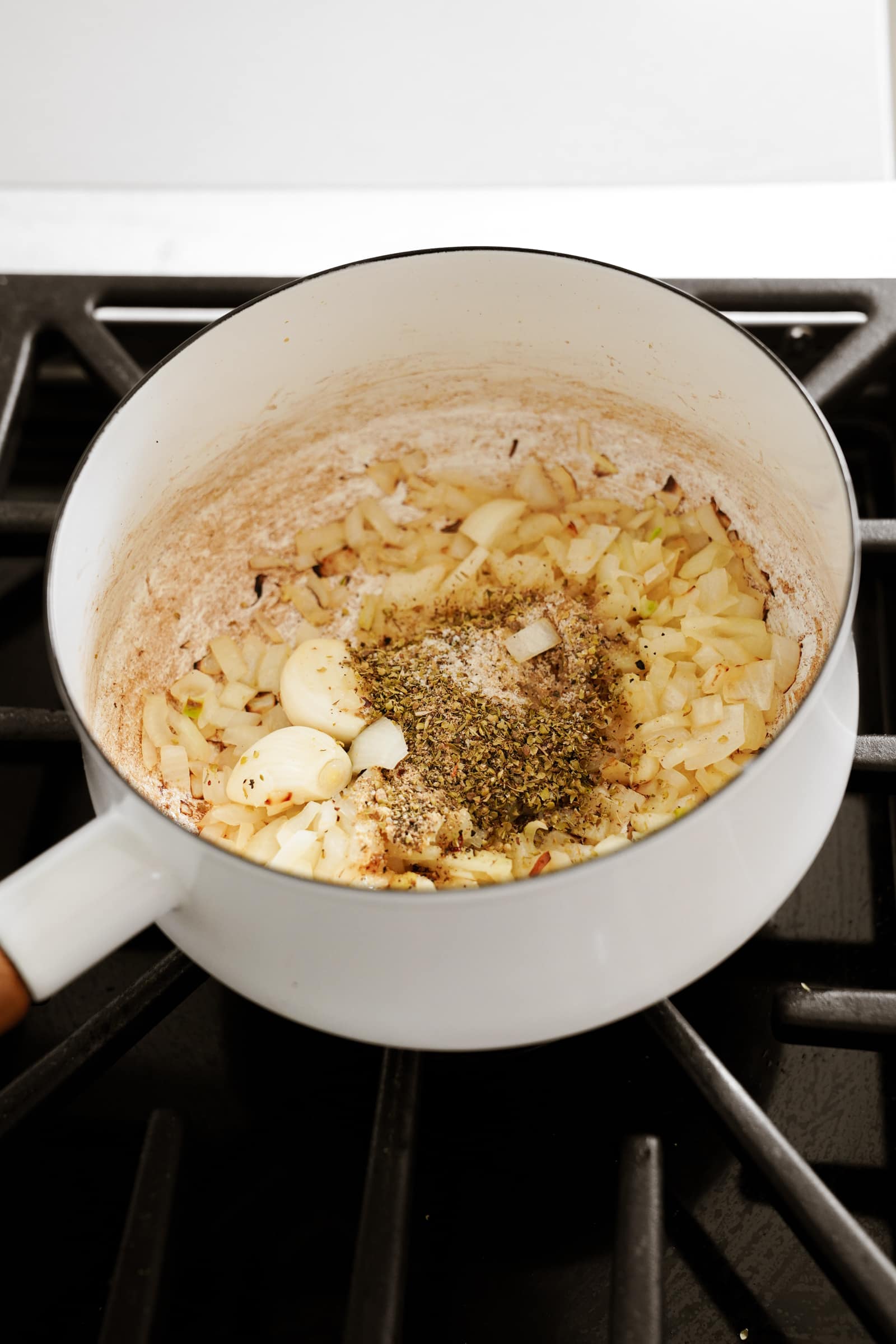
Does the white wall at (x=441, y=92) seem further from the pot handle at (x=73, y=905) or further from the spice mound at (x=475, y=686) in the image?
the pot handle at (x=73, y=905)

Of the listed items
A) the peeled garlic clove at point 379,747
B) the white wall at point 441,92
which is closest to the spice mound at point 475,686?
the peeled garlic clove at point 379,747

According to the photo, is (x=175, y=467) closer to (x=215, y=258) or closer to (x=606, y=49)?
(x=215, y=258)

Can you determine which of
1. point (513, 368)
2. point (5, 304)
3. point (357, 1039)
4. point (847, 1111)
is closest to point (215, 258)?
point (5, 304)

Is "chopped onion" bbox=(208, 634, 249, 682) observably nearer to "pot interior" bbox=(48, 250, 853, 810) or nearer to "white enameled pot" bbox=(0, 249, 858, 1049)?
"pot interior" bbox=(48, 250, 853, 810)

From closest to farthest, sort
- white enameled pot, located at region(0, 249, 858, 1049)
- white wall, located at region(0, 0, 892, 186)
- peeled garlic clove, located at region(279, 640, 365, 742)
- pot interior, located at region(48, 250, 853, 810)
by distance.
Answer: white enameled pot, located at region(0, 249, 858, 1049) → pot interior, located at region(48, 250, 853, 810) → peeled garlic clove, located at region(279, 640, 365, 742) → white wall, located at region(0, 0, 892, 186)

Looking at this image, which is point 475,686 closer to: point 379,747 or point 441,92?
point 379,747

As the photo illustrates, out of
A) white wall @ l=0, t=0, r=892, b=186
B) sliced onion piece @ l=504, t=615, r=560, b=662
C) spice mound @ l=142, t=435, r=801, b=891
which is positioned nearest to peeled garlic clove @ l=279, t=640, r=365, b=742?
spice mound @ l=142, t=435, r=801, b=891
